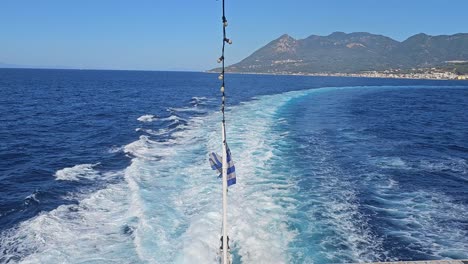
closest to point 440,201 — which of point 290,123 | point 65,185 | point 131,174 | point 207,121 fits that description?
point 131,174

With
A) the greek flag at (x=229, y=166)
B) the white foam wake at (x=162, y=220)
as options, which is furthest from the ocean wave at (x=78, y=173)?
the greek flag at (x=229, y=166)

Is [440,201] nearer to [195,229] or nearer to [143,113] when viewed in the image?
[195,229]

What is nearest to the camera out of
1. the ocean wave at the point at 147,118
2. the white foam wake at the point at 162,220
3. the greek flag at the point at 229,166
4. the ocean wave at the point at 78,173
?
the greek flag at the point at 229,166

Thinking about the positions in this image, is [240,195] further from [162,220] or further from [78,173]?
[78,173]

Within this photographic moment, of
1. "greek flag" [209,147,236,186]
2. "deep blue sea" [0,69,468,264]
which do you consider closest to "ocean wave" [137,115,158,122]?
"deep blue sea" [0,69,468,264]

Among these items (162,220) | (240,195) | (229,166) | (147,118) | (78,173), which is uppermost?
(229,166)

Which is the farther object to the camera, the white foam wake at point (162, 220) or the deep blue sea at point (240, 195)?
the deep blue sea at point (240, 195)

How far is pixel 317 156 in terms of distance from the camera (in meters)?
32.1

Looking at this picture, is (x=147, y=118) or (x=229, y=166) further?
(x=147, y=118)

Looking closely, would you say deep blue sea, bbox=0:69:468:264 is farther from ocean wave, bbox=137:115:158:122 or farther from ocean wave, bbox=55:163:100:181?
ocean wave, bbox=137:115:158:122

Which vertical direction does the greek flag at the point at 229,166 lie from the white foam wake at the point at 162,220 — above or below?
above

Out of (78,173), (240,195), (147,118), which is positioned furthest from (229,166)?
(147,118)

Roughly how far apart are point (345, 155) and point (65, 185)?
21709 millimetres

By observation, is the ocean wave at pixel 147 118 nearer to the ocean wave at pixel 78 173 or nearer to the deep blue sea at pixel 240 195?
the deep blue sea at pixel 240 195
